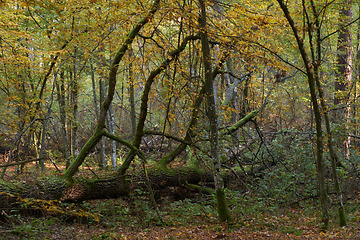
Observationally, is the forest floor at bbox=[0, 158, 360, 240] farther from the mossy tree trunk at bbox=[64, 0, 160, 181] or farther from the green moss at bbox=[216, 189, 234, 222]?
the mossy tree trunk at bbox=[64, 0, 160, 181]

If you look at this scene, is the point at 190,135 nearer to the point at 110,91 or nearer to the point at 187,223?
the point at 187,223

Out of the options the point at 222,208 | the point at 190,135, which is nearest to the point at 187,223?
the point at 222,208

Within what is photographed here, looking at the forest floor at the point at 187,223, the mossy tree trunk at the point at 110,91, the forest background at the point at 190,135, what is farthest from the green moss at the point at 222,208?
the mossy tree trunk at the point at 110,91

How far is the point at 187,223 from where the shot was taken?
21.6 ft

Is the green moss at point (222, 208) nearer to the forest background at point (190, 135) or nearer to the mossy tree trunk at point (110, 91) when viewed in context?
the forest background at point (190, 135)

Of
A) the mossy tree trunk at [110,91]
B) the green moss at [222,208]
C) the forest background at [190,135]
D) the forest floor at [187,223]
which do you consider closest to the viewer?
the forest floor at [187,223]

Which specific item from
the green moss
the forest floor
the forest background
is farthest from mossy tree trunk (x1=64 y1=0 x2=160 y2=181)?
the green moss

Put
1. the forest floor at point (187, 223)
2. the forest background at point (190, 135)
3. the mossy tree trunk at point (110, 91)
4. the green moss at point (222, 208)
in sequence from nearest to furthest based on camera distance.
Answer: the forest floor at point (187, 223) → the forest background at point (190, 135) → the green moss at point (222, 208) → the mossy tree trunk at point (110, 91)

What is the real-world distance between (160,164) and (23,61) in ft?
16.2

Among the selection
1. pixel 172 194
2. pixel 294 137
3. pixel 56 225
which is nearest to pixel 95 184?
pixel 56 225

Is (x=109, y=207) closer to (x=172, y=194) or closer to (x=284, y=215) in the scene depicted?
(x=172, y=194)

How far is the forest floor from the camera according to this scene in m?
5.13

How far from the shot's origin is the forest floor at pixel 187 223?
513 cm

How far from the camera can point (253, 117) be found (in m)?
8.33
